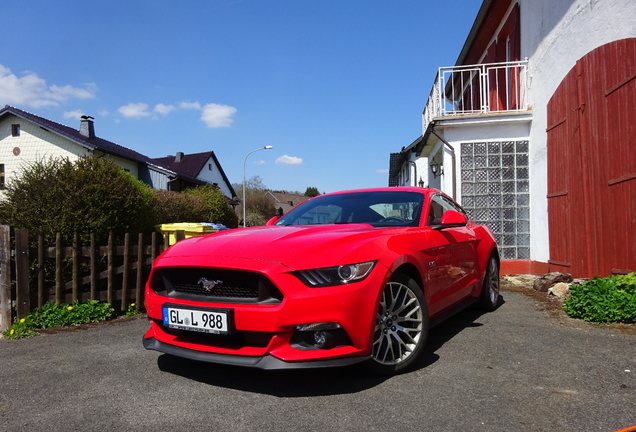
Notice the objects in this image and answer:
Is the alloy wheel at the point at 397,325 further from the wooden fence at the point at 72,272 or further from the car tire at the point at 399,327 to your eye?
the wooden fence at the point at 72,272

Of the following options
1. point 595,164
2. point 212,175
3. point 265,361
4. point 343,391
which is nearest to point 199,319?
point 265,361

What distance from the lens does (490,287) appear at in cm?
555

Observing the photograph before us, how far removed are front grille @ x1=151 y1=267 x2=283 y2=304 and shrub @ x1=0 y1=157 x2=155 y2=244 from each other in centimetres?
297

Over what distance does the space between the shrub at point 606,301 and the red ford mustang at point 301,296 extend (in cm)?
214

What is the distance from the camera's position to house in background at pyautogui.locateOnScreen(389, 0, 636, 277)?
19.6 feet

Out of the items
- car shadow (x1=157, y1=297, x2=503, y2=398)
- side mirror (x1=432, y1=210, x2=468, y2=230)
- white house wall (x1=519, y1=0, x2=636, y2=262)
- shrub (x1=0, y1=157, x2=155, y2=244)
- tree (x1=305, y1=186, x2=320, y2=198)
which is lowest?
car shadow (x1=157, y1=297, x2=503, y2=398)

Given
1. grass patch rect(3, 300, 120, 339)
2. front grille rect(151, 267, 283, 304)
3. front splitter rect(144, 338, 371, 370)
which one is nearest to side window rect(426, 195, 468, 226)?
front splitter rect(144, 338, 371, 370)

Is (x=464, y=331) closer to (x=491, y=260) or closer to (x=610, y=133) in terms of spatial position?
(x=491, y=260)

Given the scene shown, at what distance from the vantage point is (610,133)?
20.1 ft

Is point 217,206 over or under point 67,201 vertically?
over

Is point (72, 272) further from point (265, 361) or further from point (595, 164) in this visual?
point (595, 164)

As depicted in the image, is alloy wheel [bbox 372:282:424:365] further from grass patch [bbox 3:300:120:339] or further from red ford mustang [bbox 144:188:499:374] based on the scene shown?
grass patch [bbox 3:300:120:339]

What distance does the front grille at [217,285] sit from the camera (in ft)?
9.36

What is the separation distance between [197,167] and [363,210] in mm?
41069
